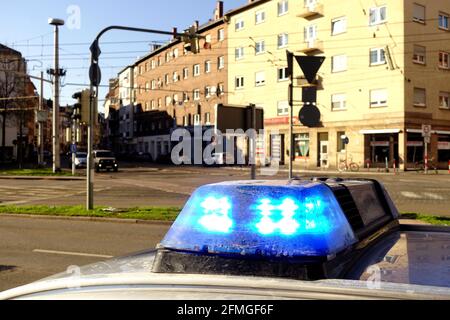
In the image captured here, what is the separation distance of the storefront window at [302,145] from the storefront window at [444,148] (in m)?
11.3

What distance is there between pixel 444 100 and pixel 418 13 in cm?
731

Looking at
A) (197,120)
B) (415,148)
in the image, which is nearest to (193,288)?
(415,148)

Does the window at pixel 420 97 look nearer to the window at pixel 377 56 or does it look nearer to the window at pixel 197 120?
the window at pixel 377 56

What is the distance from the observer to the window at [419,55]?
36.8 meters

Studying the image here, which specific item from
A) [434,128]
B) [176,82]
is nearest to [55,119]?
[434,128]

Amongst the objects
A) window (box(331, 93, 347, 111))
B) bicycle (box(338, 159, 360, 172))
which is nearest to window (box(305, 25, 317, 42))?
window (box(331, 93, 347, 111))

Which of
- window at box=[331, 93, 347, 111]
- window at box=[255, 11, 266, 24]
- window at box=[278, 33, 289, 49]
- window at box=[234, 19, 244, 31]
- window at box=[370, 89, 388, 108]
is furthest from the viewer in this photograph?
window at box=[234, 19, 244, 31]

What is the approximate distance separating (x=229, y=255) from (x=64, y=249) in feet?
24.8

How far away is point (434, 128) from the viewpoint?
37812 mm

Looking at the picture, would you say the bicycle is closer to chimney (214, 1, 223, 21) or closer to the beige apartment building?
the beige apartment building

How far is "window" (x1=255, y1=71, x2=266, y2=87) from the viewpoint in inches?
1939

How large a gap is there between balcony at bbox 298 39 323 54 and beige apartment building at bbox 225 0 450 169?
0.08 metres
